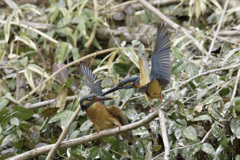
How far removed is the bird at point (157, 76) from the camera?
102 inches

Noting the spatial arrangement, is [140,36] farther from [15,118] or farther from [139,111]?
[15,118]

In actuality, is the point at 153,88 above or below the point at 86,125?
above

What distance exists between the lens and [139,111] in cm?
331

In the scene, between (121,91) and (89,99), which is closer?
(89,99)

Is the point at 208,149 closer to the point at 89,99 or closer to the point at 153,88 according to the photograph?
the point at 153,88

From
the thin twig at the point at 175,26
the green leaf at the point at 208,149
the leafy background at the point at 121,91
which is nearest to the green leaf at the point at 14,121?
the leafy background at the point at 121,91

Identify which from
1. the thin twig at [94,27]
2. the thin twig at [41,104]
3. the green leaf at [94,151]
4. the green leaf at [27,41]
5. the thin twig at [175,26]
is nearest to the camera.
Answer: the green leaf at [94,151]

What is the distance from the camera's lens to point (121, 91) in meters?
3.11

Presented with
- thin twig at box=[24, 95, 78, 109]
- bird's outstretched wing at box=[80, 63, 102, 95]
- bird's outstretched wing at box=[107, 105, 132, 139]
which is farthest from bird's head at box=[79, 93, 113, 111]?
thin twig at box=[24, 95, 78, 109]

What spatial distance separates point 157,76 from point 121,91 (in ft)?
1.62

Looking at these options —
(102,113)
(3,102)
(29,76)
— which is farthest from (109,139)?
(29,76)

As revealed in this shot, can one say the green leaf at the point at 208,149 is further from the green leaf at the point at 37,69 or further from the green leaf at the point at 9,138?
the green leaf at the point at 37,69

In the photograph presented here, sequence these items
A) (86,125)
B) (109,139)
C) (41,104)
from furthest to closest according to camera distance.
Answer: (41,104) < (86,125) < (109,139)

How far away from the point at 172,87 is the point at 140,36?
4.36 feet
